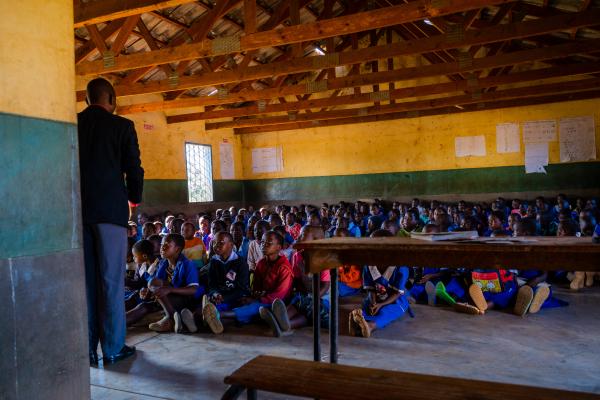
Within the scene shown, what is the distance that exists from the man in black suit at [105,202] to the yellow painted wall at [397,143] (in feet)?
37.3

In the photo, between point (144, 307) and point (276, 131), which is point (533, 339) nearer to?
point (144, 307)

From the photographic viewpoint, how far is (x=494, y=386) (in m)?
1.54

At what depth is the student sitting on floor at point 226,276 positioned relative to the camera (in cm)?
426

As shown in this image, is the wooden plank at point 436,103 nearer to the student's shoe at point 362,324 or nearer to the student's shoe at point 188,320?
the student's shoe at point 362,324

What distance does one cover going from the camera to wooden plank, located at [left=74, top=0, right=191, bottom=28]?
4.77 m

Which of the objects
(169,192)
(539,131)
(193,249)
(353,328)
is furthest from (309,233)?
(539,131)

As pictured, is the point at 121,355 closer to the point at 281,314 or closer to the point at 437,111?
the point at 281,314

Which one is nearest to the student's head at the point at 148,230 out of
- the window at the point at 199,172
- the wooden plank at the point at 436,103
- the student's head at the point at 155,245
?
the student's head at the point at 155,245

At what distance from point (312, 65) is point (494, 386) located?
6.24 metres

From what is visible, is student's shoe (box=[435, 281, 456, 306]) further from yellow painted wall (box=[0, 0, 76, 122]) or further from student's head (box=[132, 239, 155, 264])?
yellow painted wall (box=[0, 0, 76, 122])

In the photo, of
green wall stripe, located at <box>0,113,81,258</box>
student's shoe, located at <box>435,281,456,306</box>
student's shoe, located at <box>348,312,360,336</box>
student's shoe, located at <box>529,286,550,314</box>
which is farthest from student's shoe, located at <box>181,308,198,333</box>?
student's shoe, located at <box>529,286,550,314</box>

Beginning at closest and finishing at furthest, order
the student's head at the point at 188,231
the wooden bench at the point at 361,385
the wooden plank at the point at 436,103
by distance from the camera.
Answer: the wooden bench at the point at 361,385, the student's head at the point at 188,231, the wooden plank at the point at 436,103

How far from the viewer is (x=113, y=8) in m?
5.06

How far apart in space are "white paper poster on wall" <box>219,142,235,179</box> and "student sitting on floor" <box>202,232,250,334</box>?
997cm
